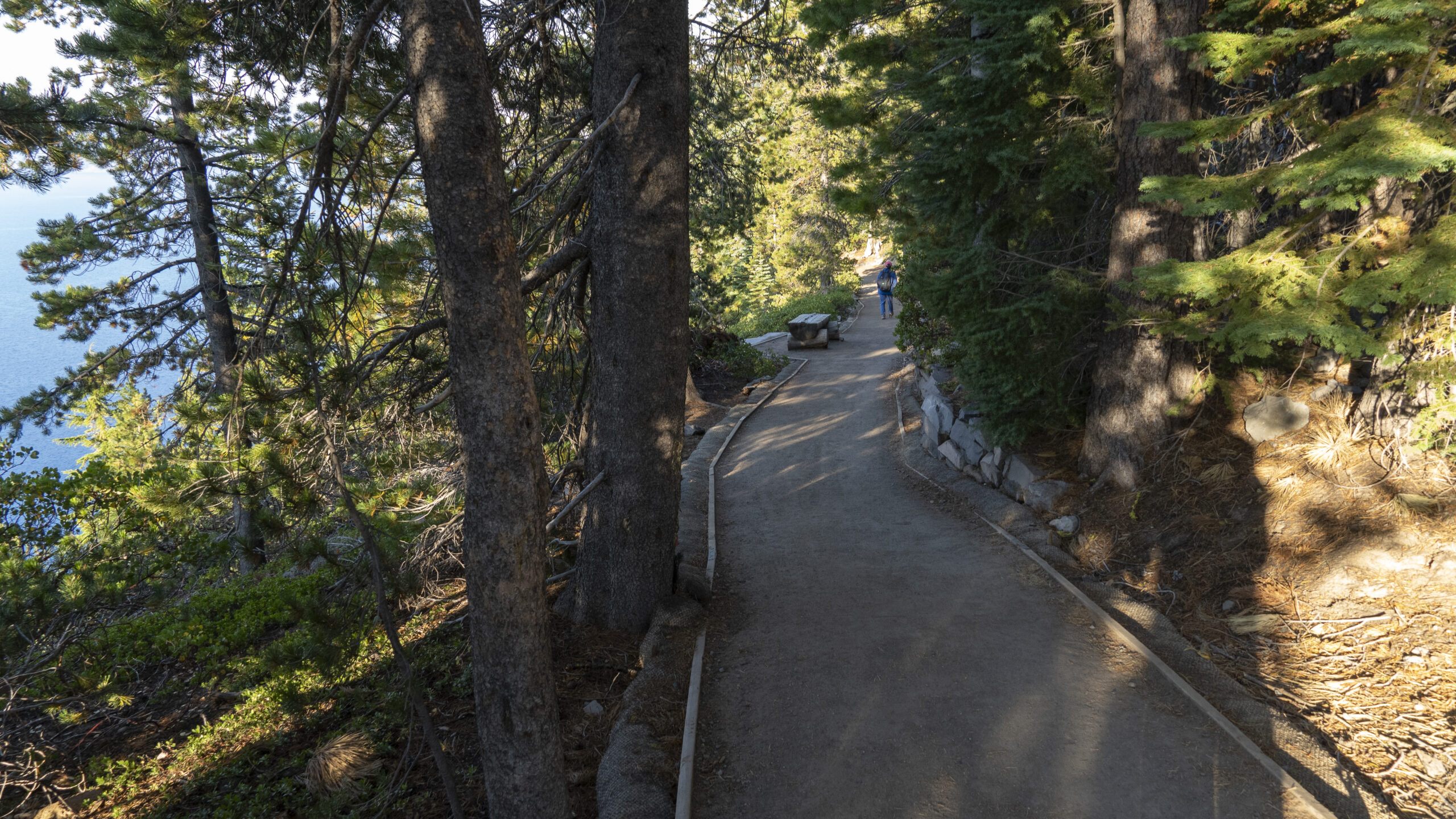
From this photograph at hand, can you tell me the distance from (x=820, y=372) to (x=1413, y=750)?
14.0 m

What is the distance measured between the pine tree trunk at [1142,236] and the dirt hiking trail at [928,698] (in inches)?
68.0

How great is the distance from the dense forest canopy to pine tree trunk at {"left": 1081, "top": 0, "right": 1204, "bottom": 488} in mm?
46

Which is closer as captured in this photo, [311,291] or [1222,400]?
[311,291]

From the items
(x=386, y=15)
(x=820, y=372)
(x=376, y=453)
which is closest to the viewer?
(x=386, y=15)

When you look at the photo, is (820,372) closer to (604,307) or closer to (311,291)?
(604,307)

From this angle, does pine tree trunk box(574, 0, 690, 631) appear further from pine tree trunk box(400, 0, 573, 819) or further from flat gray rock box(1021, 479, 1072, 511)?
flat gray rock box(1021, 479, 1072, 511)

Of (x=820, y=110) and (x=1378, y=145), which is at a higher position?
(x=820, y=110)

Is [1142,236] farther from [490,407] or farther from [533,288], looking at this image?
[490,407]

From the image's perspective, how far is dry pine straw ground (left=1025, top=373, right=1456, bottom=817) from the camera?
4.18 metres

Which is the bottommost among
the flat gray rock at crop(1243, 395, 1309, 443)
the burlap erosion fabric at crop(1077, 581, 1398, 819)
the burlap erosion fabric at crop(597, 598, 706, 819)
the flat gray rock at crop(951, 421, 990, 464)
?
the burlap erosion fabric at crop(1077, 581, 1398, 819)

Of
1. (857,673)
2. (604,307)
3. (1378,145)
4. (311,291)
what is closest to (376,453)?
(311,291)

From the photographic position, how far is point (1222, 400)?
22.9 feet

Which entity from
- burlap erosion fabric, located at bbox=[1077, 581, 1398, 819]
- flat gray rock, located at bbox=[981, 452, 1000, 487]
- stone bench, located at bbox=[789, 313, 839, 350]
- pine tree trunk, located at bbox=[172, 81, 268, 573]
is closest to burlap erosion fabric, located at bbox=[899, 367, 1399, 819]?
burlap erosion fabric, located at bbox=[1077, 581, 1398, 819]

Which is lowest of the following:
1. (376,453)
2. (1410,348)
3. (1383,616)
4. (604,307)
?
(1383,616)
